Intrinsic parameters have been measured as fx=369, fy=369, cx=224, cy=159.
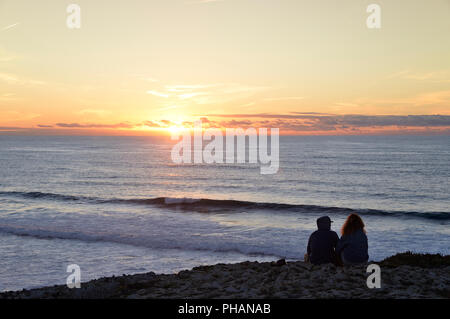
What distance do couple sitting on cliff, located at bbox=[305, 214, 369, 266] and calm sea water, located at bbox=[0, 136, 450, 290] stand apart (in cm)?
843

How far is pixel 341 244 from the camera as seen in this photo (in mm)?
10203

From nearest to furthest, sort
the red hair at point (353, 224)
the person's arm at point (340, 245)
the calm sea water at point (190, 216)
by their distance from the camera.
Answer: the red hair at point (353, 224) → the person's arm at point (340, 245) → the calm sea water at point (190, 216)

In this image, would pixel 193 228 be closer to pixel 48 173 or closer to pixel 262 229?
pixel 262 229

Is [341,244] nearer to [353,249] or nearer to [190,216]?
[353,249]

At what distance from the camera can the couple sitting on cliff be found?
32.7ft

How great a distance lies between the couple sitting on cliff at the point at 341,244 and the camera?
997 cm

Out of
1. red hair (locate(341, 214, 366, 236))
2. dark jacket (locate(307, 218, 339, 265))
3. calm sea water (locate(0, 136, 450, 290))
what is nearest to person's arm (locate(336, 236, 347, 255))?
dark jacket (locate(307, 218, 339, 265))

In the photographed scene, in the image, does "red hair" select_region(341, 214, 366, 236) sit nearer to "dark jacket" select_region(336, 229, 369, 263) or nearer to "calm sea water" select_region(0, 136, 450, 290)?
"dark jacket" select_region(336, 229, 369, 263)

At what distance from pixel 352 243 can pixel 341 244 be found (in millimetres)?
317

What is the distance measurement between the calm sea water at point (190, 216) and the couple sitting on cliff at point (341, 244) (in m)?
8.43

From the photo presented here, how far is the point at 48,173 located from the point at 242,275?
190 feet

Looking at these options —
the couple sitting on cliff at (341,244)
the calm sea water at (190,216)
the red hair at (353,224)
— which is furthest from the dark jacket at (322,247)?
the calm sea water at (190,216)

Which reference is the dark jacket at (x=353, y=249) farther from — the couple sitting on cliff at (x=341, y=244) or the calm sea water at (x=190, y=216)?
the calm sea water at (x=190, y=216)
